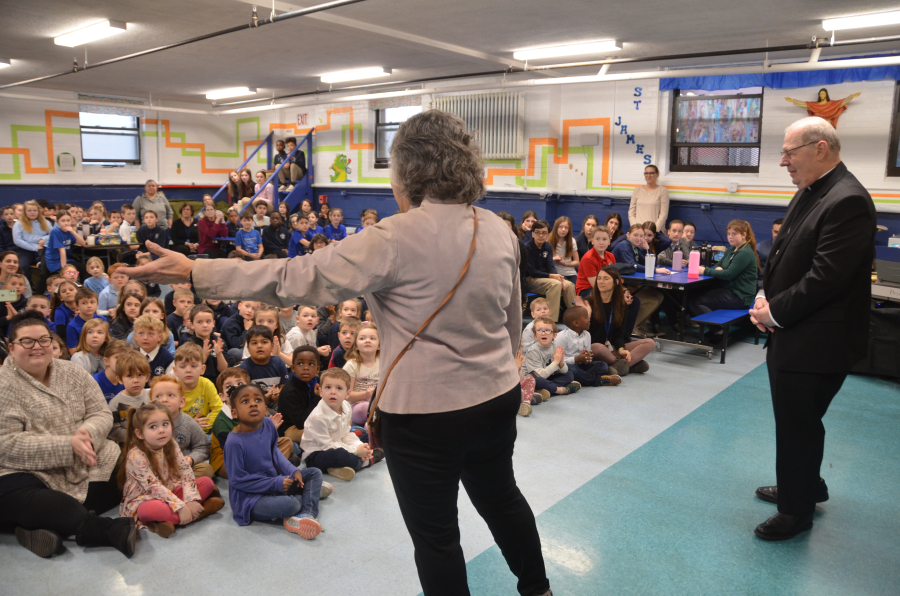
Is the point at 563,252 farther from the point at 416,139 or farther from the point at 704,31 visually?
the point at 416,139

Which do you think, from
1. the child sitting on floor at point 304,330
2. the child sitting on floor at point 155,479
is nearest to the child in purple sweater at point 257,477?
the child sitting on floor at point 155,479

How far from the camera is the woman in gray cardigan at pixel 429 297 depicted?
4.90ft

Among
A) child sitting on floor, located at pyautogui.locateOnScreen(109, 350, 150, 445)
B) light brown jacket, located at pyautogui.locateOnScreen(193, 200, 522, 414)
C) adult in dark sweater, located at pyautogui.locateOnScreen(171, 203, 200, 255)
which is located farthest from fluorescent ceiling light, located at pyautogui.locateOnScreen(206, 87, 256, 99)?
light brown jacket, located at pyautogui.locateOnScreen(193, 200, 522, 414)

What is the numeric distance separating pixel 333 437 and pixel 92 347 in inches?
67.0

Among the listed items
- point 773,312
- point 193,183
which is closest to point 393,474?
point 773,312

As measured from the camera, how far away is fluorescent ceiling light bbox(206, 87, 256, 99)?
12297mm

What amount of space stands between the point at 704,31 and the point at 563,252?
2.82 meters

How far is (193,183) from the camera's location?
15039 mm

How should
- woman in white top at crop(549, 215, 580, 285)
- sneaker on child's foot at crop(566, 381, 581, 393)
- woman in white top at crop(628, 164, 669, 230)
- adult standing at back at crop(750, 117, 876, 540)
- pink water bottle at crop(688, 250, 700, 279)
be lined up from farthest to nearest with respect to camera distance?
woman in white top at crop(628, 164, 669, 230) → woman in white top at crop(549, 215, 580, 285) → pink water bottle at crop(688, 250, 700, 279) → sneaker on child's foot at crop(566, 381, 581, 393) → adult standing at back at crop(750, 117, 876, 540)

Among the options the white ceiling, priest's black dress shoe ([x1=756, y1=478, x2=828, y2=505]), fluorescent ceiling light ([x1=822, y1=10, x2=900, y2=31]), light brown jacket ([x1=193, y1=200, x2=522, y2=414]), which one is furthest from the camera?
the white ceiling

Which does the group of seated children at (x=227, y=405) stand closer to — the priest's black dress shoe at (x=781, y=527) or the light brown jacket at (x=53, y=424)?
the light brown jacket at (x=53, y=424)

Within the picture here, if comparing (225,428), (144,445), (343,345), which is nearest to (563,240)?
(343,345)

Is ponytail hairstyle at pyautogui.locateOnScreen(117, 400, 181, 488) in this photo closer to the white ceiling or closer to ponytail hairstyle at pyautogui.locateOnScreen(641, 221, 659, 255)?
the white ceiling

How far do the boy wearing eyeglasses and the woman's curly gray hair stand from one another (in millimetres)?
3357
